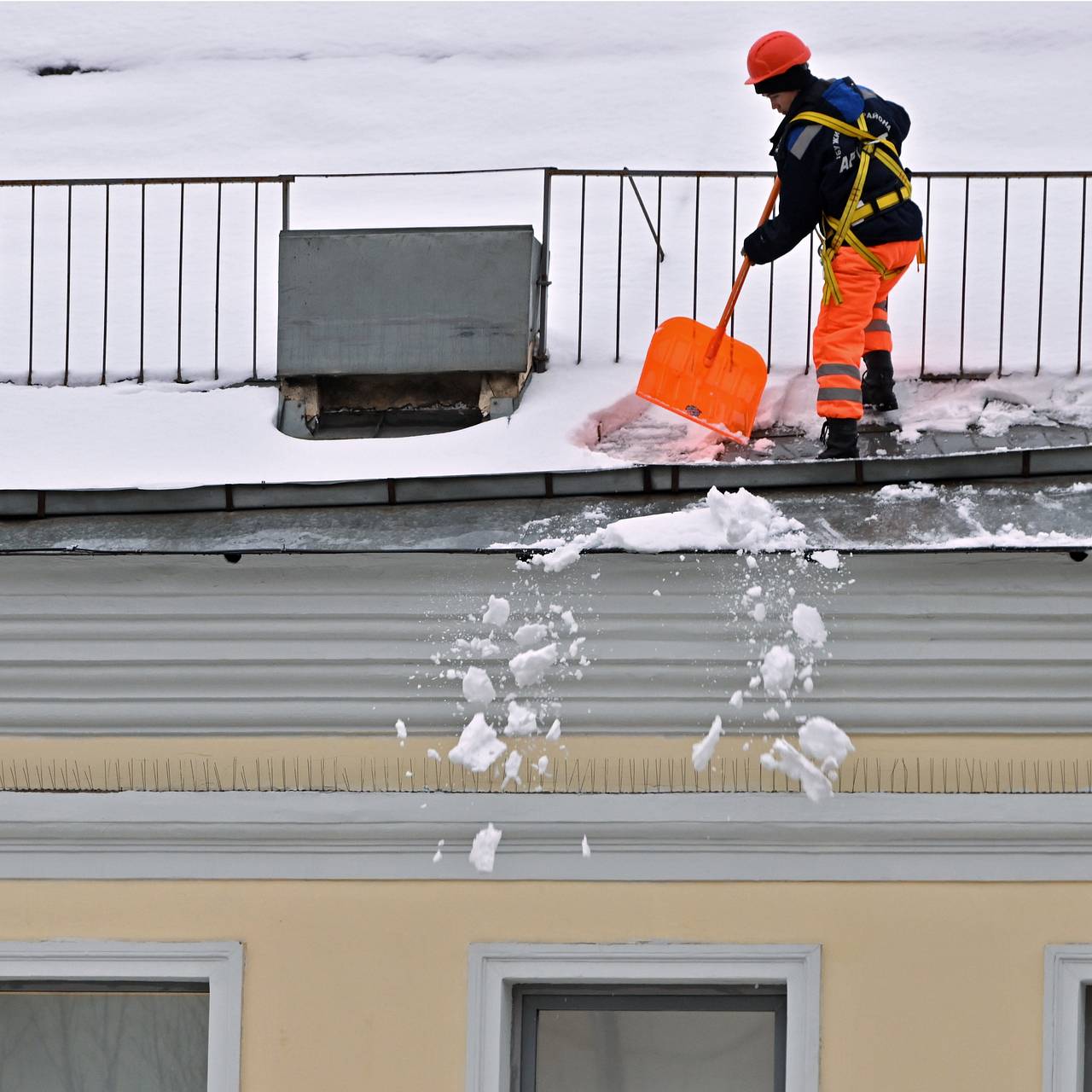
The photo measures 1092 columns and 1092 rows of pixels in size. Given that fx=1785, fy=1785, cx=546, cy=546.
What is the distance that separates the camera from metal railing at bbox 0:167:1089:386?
7.17 metres

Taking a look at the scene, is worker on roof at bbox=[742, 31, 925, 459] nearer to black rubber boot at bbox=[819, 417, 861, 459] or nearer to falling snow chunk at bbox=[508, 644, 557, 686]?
black rubber boot at bbox=[819, 417, 861, 459]

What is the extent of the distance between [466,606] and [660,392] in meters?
1.75

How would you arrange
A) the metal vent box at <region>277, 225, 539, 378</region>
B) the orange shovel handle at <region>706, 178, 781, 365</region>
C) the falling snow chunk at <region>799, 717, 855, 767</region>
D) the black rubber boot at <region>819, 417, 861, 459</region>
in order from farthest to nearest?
the metal vent box at <region>277, 225, 539, 378</region>
the orange shovel handle at <region>706, 178, 781, 365</region>
the black rubber boot at <region>819, 417, 861, 459</region>
the falling snow chunk at <region>799, 717, 855, 767</region>

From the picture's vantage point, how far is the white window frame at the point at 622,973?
4.59m

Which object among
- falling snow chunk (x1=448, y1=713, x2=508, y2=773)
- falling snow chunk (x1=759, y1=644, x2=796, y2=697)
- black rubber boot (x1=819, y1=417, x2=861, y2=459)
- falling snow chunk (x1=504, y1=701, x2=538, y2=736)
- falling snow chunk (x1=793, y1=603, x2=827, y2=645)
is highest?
black rubber boot (x1=819, y1=417, x2=861, y2=459)

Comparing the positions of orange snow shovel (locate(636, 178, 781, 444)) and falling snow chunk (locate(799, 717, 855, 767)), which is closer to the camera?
falling snow chunk (locate(799, 717, 855, 767))

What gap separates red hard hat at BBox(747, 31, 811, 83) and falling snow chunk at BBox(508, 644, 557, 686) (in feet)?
→ 7.57

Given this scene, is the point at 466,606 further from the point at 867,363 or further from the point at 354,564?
the point at 867,363

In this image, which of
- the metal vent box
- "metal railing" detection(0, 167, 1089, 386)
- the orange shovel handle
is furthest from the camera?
"metal railing" detection(0, 167, 1089, 386)

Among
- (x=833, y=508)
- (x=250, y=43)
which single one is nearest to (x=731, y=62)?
(x=250, y=43)

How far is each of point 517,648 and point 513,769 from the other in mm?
313

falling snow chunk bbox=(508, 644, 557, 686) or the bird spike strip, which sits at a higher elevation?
falling snow chunk bbox=(508, 644, 557, 686)

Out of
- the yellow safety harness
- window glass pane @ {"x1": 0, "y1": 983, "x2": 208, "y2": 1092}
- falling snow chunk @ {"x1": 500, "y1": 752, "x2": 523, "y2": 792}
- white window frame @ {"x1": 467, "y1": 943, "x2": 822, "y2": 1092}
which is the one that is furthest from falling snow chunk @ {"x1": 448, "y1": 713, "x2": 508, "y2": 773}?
the yellow safety harness

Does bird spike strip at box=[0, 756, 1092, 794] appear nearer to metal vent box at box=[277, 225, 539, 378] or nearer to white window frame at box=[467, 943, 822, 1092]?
white window frame at box=[467, 943, 822, 1092]
